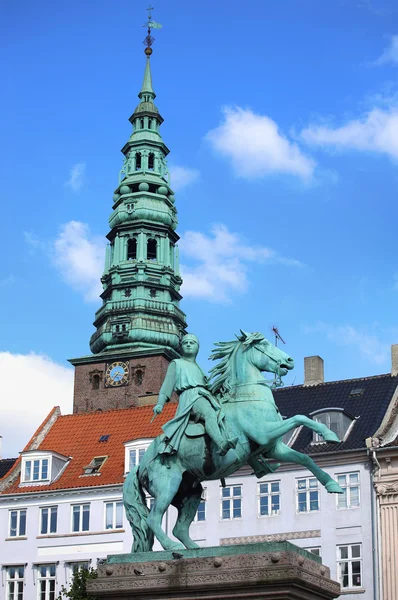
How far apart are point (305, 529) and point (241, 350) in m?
32.0

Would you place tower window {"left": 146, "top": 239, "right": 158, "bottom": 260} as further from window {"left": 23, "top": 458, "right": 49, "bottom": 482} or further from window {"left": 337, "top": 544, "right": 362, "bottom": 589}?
window {"left": 337, "top": 544, "right": 362, "bottom": 589}

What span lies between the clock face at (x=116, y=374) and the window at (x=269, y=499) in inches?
1576

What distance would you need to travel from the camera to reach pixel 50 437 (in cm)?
5934

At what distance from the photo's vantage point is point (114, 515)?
52.1 meters

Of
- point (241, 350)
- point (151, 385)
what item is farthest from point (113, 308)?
point (241, 350)

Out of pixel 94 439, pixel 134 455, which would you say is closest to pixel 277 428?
pixel 134 455

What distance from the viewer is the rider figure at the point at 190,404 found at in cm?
1731

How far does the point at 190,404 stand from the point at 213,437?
75 cm

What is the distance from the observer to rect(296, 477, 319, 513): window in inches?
1934

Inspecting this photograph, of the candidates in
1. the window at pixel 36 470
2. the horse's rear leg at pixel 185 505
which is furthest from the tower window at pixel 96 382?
the horse's rear leg at pixel 185 505

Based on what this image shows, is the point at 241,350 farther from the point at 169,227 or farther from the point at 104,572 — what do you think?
the point at 169,227

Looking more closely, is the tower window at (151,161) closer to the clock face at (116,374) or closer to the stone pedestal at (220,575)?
the clock face at (116,374)

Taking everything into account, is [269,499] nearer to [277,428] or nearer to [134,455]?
[134,455]

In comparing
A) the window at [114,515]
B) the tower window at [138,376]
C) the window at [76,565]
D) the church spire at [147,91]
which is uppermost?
the church spire at [147,91]
